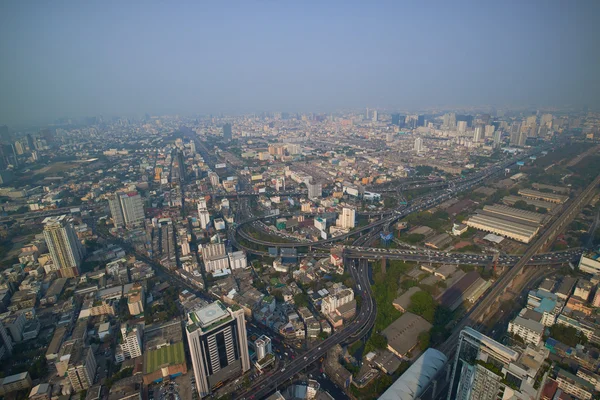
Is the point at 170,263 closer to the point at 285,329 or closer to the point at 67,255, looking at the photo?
the point at 67,255

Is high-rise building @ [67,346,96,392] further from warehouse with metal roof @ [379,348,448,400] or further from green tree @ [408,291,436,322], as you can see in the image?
green tree @ [408,291,436,322]

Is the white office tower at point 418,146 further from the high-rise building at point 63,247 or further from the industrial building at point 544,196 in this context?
the high-rise building at point 63,247

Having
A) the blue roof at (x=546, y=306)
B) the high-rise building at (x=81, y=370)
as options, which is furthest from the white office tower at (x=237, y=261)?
the blue roof at (x=546, y=306)

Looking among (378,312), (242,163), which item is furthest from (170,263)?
(242,163)

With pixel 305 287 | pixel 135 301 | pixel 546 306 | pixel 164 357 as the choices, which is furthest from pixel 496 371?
pixel 135 301

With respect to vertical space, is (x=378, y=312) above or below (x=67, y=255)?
below
